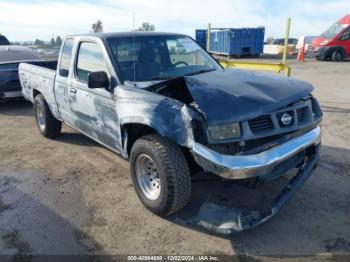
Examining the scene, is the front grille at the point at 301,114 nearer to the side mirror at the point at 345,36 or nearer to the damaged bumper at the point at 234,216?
the damaged bumper at the point at 234,216

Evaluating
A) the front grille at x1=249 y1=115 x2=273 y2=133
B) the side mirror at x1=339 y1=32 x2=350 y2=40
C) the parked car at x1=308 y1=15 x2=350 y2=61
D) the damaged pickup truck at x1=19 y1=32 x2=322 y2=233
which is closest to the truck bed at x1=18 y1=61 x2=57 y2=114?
the damaged pickup truck at x1=19 y1=32 x2=322 y2=233

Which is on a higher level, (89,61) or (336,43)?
(89,61)

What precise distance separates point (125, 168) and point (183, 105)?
2119 mm

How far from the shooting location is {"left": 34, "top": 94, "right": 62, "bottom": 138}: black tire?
6312 millimetres

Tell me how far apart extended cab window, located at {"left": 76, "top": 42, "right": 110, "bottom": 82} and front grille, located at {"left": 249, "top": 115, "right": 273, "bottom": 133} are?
1911 mm

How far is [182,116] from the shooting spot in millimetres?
3260

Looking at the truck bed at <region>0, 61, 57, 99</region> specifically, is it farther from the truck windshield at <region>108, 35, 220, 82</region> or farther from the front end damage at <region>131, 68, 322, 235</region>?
the front end damage at <region>131, 68, 322, 235</region>

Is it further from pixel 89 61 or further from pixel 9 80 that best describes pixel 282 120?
pixel 9 80

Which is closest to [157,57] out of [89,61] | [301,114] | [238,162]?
[89,61]

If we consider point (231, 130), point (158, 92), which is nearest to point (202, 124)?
point (231, 130)

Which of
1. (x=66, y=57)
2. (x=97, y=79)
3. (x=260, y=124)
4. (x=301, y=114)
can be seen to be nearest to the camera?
(x=260, y=124)

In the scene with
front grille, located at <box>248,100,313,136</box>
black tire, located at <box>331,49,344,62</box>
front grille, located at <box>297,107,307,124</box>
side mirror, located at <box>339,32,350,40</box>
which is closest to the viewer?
front grille, located at <box>248,100,313,136</box>

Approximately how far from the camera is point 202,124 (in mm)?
3197

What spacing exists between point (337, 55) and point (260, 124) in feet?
68.7
